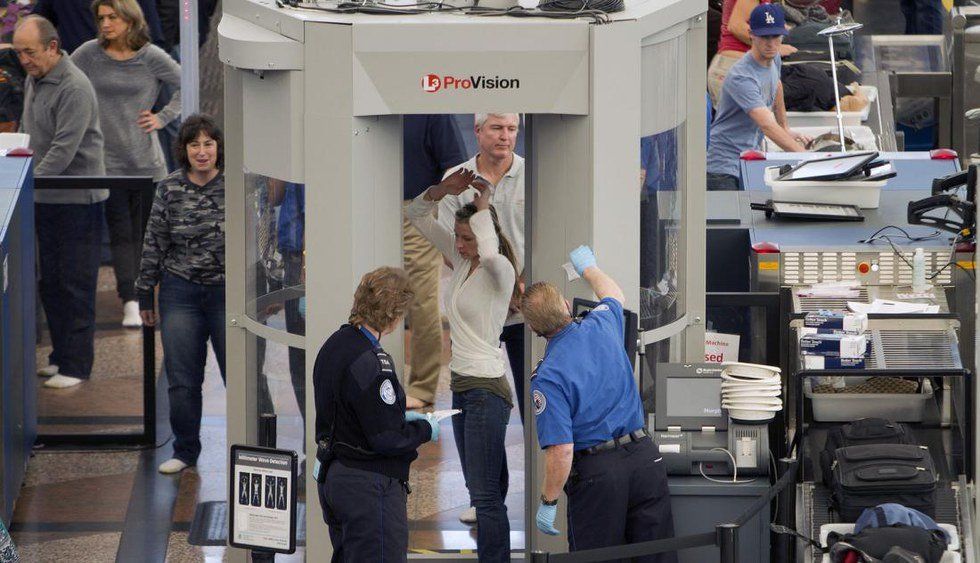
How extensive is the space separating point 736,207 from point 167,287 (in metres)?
3.19

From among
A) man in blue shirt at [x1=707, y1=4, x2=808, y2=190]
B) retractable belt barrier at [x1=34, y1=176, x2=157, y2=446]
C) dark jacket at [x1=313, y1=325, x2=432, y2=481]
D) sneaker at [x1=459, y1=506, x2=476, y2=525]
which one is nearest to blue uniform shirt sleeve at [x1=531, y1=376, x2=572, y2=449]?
dark jacket at [x1=313, y1=325, x2=432, y2=481]

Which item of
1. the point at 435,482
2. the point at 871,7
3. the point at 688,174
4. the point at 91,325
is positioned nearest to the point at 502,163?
the point at 688,174

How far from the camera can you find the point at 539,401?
736cm

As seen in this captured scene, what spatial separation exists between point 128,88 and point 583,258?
5.85m

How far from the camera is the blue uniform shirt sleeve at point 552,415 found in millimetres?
7301

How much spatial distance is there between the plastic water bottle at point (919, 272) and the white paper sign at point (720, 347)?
0.93 m

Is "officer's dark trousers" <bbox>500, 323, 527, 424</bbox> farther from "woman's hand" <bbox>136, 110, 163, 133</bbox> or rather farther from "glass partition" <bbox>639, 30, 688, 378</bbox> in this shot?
"woman's hand" <bbox>136, 110, 163, 133</bbox>

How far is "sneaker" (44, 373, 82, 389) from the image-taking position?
11.6 meters

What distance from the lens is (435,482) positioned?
10.0m

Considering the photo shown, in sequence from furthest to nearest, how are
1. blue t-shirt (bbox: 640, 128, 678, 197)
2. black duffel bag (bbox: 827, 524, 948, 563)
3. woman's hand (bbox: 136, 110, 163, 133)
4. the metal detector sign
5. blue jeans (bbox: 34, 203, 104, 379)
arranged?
woman's hand (bbox: 136, 110, 163, 133), blue jeans (bbox: 34, 203, 104, 379), blue t-shirt (bbox: 640, 128, 678, 197), black duffel bag (bbox: 827, 524, 948, 563), the metal detector sign

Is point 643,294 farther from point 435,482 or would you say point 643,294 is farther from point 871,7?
point 871,7

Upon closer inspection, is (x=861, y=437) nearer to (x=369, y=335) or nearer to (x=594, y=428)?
(x=594, y=428)

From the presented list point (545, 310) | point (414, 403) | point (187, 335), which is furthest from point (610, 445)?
point (187, 335)

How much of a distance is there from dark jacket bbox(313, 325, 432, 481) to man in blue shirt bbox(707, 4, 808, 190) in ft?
15.7
